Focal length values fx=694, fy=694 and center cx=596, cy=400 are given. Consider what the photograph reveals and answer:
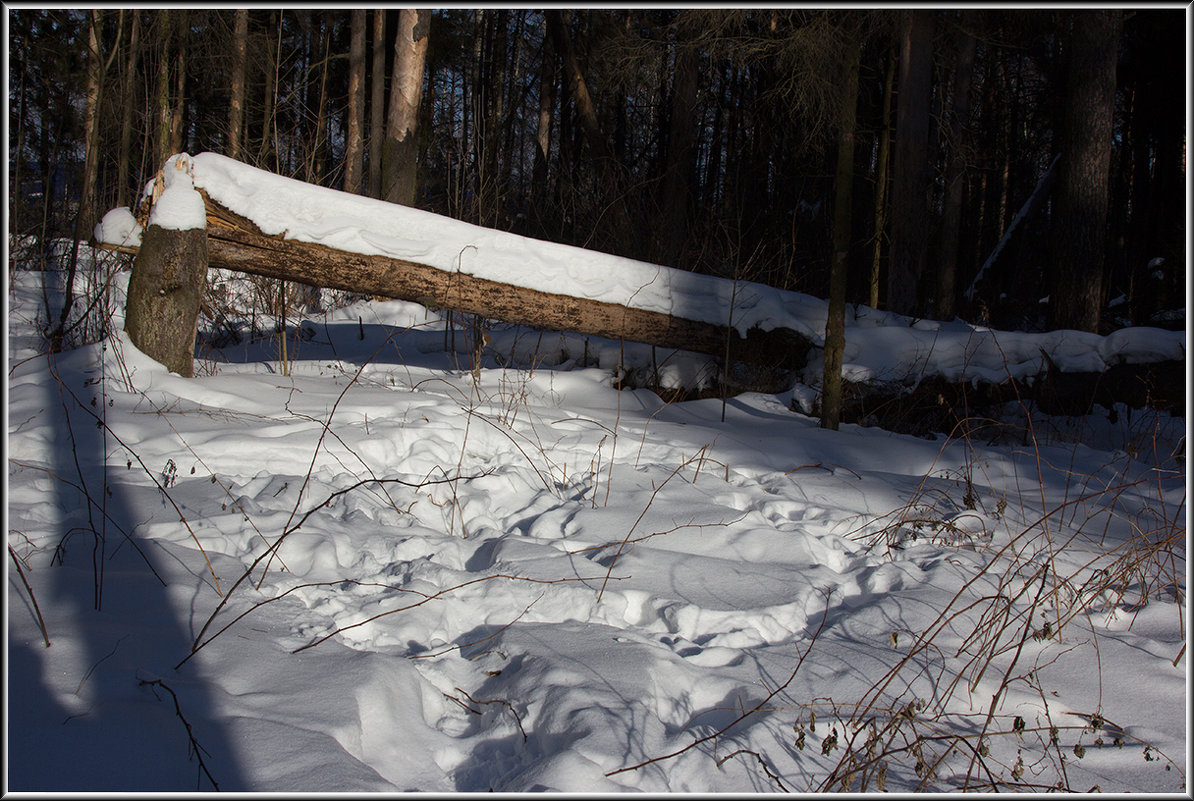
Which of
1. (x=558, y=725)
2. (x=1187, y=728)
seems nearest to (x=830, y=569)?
(x=1187, y=728)

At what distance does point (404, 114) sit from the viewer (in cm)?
835

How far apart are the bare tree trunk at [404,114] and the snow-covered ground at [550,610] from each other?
5.13m

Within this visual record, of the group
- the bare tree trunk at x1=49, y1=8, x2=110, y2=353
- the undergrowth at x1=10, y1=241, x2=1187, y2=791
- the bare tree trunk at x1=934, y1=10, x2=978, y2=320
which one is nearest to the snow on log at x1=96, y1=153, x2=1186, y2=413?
the undergrowth at x1=10, y1=241, x2=1187, y2=791

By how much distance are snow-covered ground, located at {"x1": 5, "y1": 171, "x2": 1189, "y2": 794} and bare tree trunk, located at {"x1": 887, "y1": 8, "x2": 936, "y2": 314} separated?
169 inches

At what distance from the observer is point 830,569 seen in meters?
2.49

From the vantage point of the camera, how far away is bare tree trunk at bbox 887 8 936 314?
25.3 ft

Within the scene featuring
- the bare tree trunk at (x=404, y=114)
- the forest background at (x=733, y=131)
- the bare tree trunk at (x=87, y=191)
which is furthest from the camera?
the bare tree trunk at (x=404, y=114)

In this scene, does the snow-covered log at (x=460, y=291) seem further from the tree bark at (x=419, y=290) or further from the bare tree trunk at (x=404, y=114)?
the bare tree trunk at (x=404, y=114)

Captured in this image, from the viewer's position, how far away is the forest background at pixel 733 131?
22.7 ft

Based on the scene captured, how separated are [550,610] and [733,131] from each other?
1554 cm

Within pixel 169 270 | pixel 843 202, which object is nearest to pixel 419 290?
pixel 169 270

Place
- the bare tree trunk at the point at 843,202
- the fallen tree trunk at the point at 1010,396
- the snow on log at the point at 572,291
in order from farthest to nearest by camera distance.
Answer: the fallen tree trunk at the point at 1010,396
the snow on log at the point at 572,291
the bare tree trunk at the point at 843,202

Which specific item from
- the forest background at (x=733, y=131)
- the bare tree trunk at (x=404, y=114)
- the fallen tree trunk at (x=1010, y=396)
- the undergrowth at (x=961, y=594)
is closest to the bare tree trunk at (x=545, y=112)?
the forest background at (x=733, y=131)

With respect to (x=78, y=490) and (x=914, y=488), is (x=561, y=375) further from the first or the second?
(x=78, y=490)
